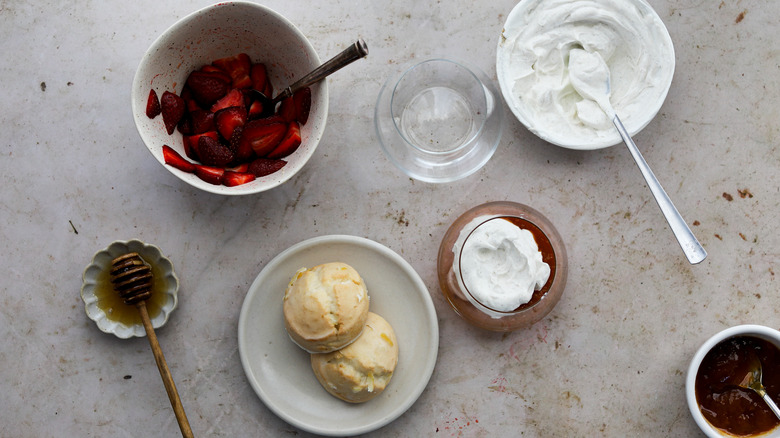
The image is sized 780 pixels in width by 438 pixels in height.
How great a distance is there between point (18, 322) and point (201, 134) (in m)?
0.77

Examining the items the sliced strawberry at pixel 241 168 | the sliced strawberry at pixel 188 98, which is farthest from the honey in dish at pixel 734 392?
the sliced strawberry at pixel 188 98

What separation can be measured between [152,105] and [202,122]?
0.41ft

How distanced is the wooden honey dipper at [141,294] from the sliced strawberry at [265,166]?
1.31ft

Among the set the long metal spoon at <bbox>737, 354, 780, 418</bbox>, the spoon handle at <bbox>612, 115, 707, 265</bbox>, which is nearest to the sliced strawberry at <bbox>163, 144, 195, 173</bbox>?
the spoon handle at <bbox>612, 115, 707, 265</bbox>

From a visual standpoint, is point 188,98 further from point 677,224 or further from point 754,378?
point 754,378

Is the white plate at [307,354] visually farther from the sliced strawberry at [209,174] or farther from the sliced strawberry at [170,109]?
the sliced strawberry at [170,109]

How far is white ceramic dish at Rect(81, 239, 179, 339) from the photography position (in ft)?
5.06

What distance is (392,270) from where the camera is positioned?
159 cm

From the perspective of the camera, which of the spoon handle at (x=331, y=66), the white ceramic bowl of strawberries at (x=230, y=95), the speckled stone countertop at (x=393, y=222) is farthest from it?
the speckled stone countertop at (x=393, y=222)

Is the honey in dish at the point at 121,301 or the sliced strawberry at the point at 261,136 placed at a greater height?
the sliced strawberry at the point at 261,136

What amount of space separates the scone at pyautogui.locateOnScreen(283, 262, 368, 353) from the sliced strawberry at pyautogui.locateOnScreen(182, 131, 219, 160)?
416mm

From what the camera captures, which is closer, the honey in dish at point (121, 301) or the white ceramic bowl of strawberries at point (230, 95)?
the white ceramic bowl of strawberries at point (230, 95)

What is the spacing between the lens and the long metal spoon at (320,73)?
1.19 metres

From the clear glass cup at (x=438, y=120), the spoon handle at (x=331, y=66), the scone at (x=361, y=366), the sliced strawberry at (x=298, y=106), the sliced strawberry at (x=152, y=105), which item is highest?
the spoon handle at (x=331, y=66)
